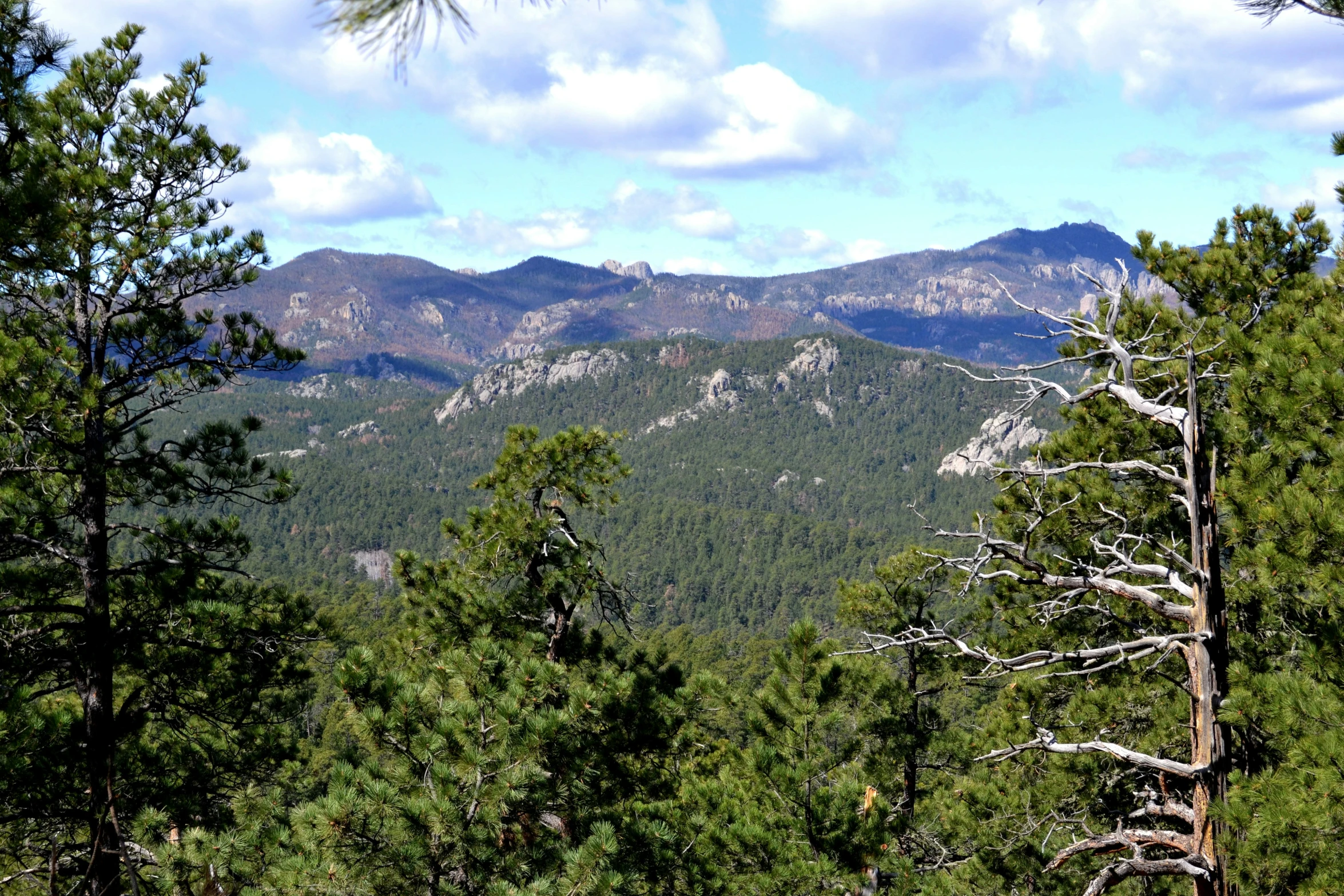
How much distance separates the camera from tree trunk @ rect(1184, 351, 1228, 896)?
5855mm

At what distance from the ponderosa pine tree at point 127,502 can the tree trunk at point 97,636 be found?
0.06 feet

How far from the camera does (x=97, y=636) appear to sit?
757 centimetres

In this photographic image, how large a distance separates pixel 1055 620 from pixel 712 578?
165m

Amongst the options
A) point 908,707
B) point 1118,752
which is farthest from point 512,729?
point 908,707

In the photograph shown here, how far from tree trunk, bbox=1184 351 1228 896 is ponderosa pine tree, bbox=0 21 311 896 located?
311 inches

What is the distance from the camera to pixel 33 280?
7.65 metres

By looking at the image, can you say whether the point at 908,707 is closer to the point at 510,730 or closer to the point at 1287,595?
the point at 1287,595

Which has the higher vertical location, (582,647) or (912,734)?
(582,647)

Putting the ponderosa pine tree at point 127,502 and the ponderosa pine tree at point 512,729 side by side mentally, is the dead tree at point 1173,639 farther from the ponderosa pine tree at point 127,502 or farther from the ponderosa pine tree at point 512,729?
the ponderosa pine tree at point 127,502

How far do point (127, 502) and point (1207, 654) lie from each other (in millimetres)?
9444

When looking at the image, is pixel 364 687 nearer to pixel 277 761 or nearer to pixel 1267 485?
pixel 277 761

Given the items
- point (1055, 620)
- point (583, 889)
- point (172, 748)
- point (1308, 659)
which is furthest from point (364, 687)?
point (1055, 620)

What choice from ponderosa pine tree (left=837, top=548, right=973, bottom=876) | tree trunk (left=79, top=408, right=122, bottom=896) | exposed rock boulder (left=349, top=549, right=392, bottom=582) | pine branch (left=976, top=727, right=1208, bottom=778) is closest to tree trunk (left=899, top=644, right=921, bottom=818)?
ponderosa pine tree (left=837, top=548, right=973, bottom=876)

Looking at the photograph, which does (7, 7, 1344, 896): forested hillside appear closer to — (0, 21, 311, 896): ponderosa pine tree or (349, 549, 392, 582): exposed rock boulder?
(0, 21, 311, 896): ponderosa pine tree
